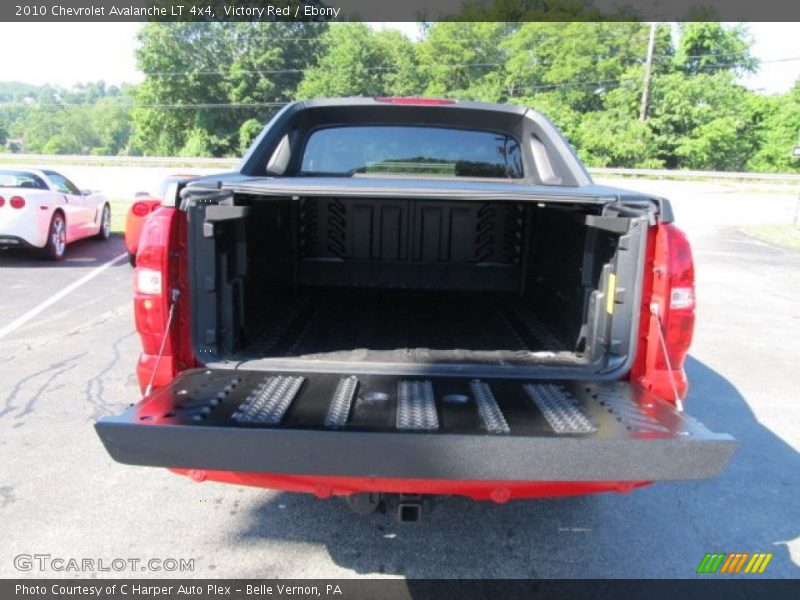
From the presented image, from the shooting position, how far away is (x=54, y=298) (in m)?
7.57

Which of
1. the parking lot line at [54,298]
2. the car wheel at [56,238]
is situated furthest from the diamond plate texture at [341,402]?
the car wheel at [56,238]

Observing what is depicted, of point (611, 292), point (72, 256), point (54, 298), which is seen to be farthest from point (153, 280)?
point (72, 256)

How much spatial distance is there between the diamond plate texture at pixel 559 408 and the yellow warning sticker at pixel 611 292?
0.40 m

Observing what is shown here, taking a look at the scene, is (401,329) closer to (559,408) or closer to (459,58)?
(559,408)

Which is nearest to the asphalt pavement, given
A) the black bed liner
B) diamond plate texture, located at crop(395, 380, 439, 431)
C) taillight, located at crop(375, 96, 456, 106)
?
diamond plate texture, located at crop(395, 380, 439, 431)

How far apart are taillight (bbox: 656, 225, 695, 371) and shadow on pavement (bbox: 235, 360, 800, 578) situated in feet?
3.19

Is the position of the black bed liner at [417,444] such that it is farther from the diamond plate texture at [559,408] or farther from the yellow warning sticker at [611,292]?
the yellow warning sticker at [611,292]

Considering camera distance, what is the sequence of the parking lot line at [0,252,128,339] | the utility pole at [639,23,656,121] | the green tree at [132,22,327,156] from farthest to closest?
the green tree at [132,22,327,156] → the utility pole at [639,23,656,121] → the parking lot line at [0,252,128,339]

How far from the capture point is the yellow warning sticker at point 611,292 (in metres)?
2.55

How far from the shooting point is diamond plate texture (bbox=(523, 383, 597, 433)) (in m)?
2.06

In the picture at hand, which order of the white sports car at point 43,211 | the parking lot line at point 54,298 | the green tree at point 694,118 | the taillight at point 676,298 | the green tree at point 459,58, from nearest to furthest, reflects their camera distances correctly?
1. the taillight at point 676,298
2. the parking lot line at point 54,298
3. the white sports car at point 43,211
4. the green tree at point 694,118
5. the green tree at point 459,58

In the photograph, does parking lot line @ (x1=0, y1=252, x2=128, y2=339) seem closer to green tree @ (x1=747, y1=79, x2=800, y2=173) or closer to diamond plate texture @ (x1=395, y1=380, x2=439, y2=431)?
diamond plate texture @ (x1=395, y1=380, x2=439, y2=431)

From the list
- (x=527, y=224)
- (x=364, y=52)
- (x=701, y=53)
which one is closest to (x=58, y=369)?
(x=527, y=224)

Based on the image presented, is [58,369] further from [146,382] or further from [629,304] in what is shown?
[629,304]
